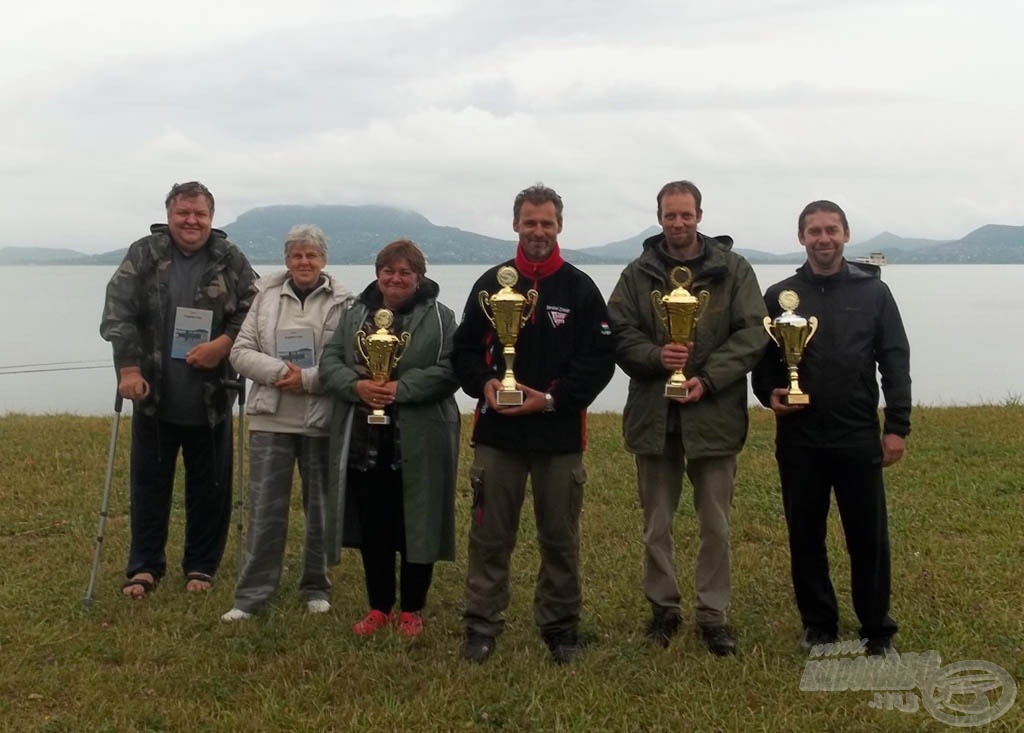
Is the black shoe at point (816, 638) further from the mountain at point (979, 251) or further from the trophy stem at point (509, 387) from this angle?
the mountain at point (979, 251)

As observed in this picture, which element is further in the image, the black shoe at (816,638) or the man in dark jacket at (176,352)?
the man in dark jacket at (176,352)

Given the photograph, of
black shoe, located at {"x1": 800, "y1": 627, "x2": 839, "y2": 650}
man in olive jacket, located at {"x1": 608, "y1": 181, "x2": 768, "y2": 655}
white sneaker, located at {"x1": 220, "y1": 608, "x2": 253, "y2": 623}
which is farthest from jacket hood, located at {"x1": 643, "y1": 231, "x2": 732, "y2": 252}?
white sneaker, located at {"x1": 220, "y1": 608, "x2": 253, "y2": 623}

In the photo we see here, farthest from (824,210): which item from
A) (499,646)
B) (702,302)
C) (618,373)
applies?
(618,373)

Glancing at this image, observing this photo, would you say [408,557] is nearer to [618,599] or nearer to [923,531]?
[618,599]

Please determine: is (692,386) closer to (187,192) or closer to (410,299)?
(410,299)

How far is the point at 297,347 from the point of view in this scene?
202 inches

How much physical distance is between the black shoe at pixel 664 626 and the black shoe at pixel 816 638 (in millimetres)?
598

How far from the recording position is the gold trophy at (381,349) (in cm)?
466

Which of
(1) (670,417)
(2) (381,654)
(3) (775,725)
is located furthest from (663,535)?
(2) (381,654)

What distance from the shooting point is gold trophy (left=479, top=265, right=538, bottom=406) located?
14.1ft

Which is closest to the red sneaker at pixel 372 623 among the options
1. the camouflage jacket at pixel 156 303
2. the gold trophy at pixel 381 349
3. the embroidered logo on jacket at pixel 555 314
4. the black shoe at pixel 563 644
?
the black shoe at pixel 563 644

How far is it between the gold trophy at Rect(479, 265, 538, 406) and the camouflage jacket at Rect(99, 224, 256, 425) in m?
1.85

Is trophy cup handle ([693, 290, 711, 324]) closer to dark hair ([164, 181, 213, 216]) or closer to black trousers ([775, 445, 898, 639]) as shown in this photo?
black trousers ([775, 445, 898, 639])

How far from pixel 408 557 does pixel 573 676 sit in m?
0.99
